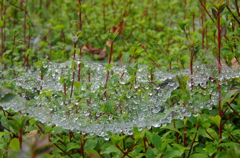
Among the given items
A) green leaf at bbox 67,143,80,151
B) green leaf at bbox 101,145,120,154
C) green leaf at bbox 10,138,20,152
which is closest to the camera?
green leaf at bbox 10,138,20,152

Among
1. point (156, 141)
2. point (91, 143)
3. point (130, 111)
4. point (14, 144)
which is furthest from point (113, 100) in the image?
point (14, 144)

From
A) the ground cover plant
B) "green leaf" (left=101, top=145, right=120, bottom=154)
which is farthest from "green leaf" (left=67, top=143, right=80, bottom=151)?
"green leaf" (left=101, top=145, right=120, bottom=154)

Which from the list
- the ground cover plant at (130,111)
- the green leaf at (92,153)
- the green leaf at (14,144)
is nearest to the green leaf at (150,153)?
the ground cover plant at (130,111)

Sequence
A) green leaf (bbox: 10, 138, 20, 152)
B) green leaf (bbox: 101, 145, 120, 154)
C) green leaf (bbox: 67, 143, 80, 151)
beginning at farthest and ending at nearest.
A: green leaf (bbox: 67, 143, 80, 151), green leaf (bbox: 101, 145, 120, 154), green leaf (bbox: 10, 138, 20, 152)

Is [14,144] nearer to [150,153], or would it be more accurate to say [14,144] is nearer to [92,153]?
[92,153]

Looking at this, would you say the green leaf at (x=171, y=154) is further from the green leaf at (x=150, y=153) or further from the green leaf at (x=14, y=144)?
the green leaf at (x=14, y=144)

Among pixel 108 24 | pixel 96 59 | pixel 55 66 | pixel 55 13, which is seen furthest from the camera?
pixel 55 13

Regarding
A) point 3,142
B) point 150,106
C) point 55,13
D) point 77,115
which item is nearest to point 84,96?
point 77,115

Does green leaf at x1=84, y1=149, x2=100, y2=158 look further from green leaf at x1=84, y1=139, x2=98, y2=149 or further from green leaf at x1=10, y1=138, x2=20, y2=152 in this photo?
green leaf at x1=10, y1=138, x2=20, y2=152

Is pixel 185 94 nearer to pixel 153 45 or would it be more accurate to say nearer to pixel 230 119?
pixel 230 119
